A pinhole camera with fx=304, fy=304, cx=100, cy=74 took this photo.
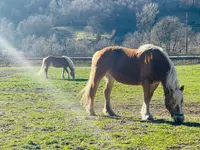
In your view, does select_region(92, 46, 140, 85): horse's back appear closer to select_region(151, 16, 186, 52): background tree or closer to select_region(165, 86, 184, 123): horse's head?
select_region(165, 86, 184, 123): horse's head

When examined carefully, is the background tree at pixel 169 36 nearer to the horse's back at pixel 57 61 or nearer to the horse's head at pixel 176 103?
the horse's back at pixel 57 61

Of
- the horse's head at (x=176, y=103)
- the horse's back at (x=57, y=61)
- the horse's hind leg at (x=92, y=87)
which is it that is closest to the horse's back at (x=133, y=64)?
the horse's hind leg at (x=92, y=87)

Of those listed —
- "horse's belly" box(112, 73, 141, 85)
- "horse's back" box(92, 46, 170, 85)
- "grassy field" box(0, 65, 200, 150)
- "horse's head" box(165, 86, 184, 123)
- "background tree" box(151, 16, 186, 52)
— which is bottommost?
"grassy field" box(0, 65, 200, 150)

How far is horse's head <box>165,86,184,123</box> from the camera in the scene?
7633 millimetres

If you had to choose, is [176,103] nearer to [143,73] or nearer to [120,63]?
[143,73]

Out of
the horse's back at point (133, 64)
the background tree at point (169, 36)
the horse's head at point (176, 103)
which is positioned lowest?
the horse's head at point (176, 103)

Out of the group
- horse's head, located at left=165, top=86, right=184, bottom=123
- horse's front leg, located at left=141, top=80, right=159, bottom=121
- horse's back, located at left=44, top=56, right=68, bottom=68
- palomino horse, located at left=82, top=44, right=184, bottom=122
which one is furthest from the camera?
horse's back, located at left=44, top=56, right=68, bottom=68

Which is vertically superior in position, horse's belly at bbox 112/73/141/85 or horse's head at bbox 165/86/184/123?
horse's belly at bbox 112/73/141/85

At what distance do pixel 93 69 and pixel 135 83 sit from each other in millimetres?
1381

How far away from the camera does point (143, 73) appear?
27.2 feet

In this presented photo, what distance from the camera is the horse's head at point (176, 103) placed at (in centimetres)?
763

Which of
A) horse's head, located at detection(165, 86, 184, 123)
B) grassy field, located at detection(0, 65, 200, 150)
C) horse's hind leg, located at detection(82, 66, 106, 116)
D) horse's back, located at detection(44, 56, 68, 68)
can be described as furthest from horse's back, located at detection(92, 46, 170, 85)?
Result: horse's back, located at detection(44, 56, 68, 68)

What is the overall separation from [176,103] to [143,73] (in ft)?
4.06

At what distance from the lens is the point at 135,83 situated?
28.2 feet
